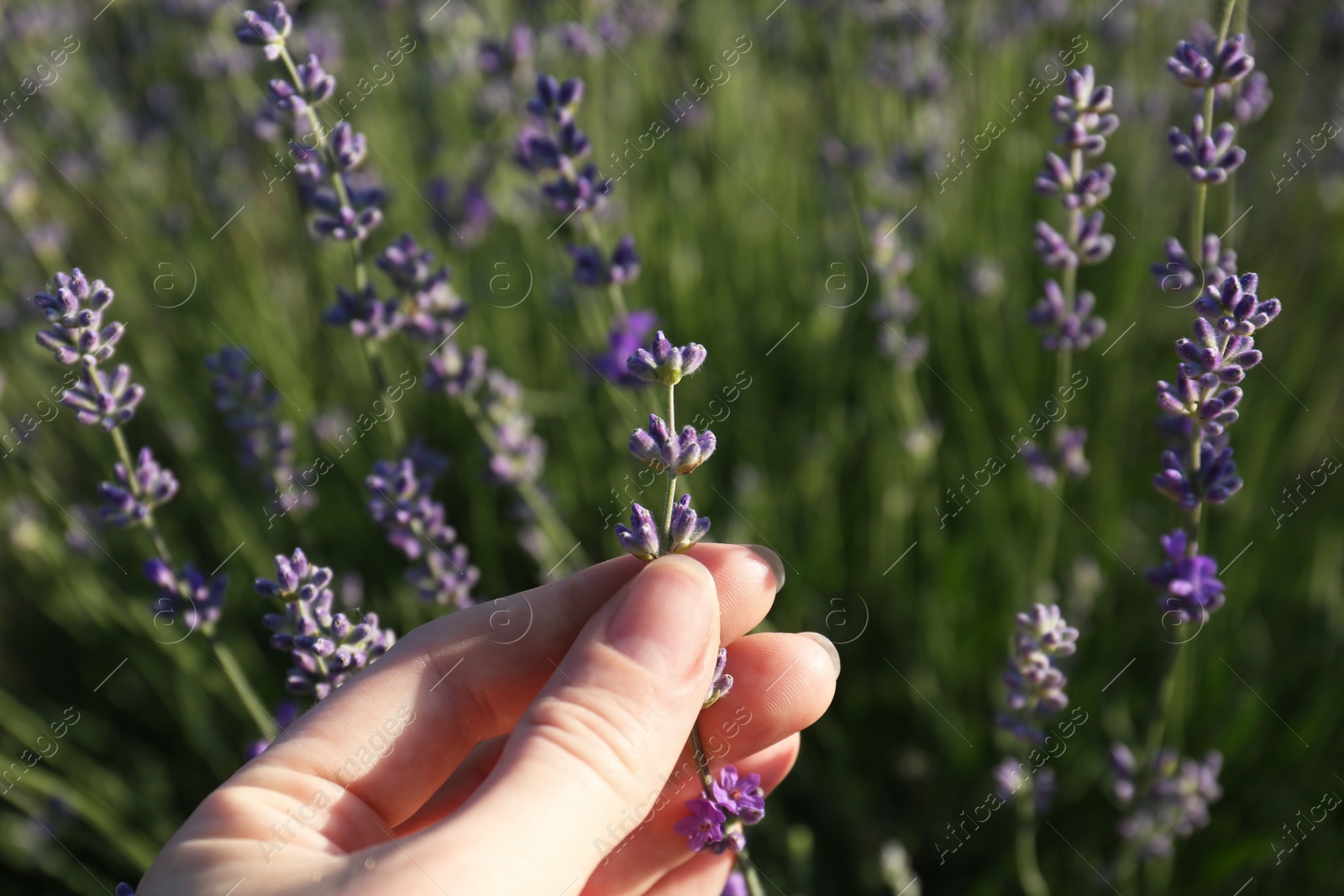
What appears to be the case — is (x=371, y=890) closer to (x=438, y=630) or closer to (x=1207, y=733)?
(x=438, y=630)

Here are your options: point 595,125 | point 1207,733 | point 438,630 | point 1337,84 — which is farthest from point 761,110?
point 438,630

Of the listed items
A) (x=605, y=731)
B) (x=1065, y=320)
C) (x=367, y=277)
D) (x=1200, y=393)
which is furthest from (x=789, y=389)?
(x=605, y=731)

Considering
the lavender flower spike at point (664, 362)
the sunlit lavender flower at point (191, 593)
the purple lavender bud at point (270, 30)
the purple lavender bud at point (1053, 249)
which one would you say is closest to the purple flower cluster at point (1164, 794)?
the purple lavender bud at point (1053, 249)

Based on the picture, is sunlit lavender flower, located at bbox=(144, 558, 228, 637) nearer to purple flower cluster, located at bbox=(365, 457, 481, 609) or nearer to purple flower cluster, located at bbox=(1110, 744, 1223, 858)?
purple flower cluster, located at bbox=(365, 457, 481, 609)

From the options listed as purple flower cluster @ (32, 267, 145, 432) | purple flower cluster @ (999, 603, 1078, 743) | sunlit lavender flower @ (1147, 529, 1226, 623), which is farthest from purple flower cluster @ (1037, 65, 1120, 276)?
purple flower cluster @ (32, 267, 145, 432)

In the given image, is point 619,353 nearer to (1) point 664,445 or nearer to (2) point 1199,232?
(1) point 664,445

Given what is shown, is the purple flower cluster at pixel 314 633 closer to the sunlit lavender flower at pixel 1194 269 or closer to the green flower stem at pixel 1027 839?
the green flower stem at pixel 1027 839
